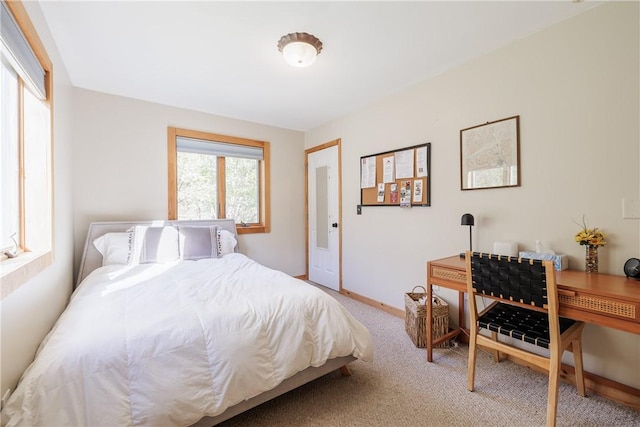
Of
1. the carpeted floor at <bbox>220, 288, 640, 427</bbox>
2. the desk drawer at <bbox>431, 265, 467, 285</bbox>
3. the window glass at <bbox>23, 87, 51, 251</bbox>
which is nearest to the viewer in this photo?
the carpeted floor at <bbox>220, 288, 640, 427</bbox>

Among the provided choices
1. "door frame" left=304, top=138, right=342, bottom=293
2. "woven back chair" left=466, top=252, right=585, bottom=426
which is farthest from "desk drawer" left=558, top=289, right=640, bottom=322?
"door frame" left=304, top=138, right=342, bottom=293

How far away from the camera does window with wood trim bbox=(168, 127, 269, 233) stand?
3.32 meters

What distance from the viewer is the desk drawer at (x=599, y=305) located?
4.16ft

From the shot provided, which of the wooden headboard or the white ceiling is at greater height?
the white ceiling

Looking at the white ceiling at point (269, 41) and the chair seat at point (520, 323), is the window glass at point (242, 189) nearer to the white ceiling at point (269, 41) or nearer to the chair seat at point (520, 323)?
the white ceiling at point (269, 41)

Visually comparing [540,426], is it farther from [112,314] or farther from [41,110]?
[41,110]

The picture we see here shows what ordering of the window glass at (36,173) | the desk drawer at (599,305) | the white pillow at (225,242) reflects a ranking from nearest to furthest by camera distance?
the desk drawer at (599,305) < the window glass at (36,173) < the white pillow at (225,242)

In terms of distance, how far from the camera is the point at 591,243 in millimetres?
1648

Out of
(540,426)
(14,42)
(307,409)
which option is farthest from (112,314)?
(540,426)

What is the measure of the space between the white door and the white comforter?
1.97 meters

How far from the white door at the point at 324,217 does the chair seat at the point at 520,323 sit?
211cm

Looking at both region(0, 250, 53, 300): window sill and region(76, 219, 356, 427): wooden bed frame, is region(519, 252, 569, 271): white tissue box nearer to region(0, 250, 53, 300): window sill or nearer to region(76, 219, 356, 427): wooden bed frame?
region(76, 219, 356, 427): wooden bed frame

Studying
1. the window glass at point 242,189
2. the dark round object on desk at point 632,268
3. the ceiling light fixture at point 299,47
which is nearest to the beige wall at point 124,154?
the window glass at point 242,189

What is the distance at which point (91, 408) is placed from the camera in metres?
1.03
